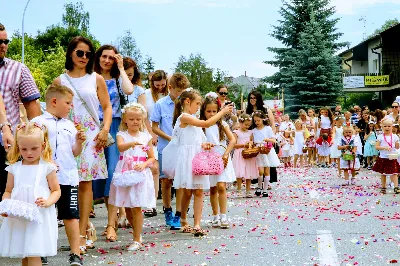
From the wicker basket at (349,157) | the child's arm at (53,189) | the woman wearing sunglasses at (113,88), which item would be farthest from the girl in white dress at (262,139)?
the child's arm at (53,189)

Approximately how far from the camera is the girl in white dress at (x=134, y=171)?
7398 millimetres

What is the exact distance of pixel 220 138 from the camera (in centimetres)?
950

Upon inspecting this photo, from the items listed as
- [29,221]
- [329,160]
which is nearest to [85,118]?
[29,221]

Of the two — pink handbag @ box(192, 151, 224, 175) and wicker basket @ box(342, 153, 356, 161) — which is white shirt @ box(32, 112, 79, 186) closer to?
pink handbag @ box(192, 151, 224, 175)

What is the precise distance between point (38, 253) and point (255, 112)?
8788 millimetres

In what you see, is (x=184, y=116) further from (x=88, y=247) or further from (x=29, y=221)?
(x=29, y=221)

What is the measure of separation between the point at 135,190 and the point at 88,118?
87 centimetres

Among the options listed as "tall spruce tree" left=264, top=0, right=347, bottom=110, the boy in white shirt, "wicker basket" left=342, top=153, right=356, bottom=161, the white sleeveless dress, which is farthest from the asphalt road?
"tall spruce tree" left=264, top=0, right=347, bottom=110

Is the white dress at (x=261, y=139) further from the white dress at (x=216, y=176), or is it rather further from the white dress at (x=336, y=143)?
the white dress at (x=336, y=143)

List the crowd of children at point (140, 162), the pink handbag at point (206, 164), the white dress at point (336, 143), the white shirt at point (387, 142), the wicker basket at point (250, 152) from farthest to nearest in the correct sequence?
the white dress at point (336, 143), the white shirt at point (387, 142), the wicker basket at point (250, 152), the pink handbag at point (206, 164), the crowd of children at point (140, 162)

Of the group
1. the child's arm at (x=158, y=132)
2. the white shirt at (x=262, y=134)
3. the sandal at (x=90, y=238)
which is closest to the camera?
the sandal at (x=90, y=238)

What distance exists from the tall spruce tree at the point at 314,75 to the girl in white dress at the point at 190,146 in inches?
1568

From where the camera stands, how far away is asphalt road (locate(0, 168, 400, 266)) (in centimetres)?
668

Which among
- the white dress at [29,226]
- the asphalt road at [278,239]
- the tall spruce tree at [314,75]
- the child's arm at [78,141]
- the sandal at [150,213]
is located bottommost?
the asphalt road at [278,239]
